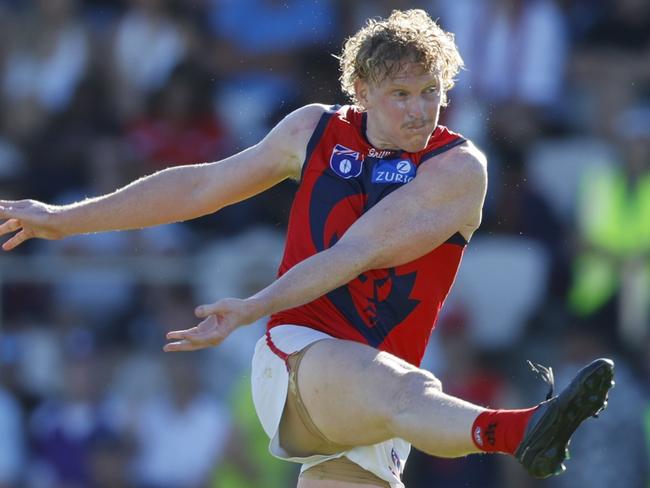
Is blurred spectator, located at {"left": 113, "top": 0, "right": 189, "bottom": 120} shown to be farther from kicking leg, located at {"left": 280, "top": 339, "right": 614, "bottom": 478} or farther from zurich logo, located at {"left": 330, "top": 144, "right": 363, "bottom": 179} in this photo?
kicking leg, located at {"left": 280, "top": 339, "right": 614, "bottom": 478}

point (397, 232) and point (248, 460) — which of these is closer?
point (397, 232)

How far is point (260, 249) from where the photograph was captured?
942 centimetres

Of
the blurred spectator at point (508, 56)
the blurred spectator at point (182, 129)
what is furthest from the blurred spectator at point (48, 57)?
the blurred spectator at point (508, 56)

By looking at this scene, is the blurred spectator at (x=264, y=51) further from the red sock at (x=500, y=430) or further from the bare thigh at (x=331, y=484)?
the red sock at (x=500, y=430)

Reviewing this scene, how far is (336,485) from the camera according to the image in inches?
206

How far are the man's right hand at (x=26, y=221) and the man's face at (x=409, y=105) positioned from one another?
1.31 m

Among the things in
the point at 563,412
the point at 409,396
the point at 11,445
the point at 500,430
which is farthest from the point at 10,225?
the point at 11,445

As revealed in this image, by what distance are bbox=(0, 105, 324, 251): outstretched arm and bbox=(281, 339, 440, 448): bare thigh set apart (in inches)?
31.3

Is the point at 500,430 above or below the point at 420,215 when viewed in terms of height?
below

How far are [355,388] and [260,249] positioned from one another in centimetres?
452

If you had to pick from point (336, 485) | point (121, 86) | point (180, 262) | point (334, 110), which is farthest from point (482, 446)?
point (121, 86)

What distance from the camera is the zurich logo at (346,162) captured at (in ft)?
17.6

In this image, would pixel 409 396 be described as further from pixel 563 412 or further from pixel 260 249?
pixel 260 249

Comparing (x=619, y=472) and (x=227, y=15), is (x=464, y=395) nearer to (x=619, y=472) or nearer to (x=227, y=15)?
(x=619, y=472)
